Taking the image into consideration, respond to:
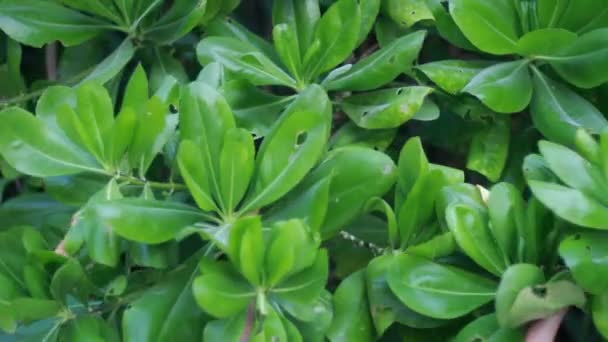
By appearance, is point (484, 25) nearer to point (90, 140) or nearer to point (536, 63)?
point (536, 63)

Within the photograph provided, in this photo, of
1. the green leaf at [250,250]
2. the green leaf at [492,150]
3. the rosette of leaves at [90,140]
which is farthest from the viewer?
the green leaf at [492,150]

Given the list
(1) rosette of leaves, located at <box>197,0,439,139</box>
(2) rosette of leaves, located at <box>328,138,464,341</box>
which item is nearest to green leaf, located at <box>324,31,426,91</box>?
(1) rosette of leaves, located at <box>197,0,439,139</box>

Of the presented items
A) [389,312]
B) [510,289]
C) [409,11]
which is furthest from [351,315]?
[409,11]

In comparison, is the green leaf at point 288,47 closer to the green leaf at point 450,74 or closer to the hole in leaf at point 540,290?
the green leaf at point 450,74

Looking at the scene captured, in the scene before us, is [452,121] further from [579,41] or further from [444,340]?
[444,340]

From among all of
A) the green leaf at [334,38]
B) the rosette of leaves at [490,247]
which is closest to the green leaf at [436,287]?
the rosette of leaves at [490,247]

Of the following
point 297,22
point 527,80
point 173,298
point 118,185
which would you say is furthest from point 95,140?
point 527,80
